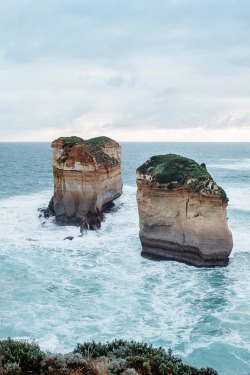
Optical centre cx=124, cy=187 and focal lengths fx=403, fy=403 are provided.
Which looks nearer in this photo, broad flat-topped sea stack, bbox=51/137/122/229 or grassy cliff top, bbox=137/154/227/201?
grassy cliff top, bbox=137/154/227/201

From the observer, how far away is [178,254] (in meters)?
24.1

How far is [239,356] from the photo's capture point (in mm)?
14609

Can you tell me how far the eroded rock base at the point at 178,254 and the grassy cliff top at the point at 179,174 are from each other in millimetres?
3473

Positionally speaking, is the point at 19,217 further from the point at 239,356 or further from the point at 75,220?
the point at 239,356

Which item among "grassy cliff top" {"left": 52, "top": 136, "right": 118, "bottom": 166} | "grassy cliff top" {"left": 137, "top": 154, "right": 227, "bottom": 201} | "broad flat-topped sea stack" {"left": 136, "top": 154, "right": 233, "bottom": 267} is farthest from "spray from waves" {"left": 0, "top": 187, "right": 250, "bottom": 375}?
"grassy cliff top" {"left": 52, "top": 136, "right": 118, "bottom": 166}

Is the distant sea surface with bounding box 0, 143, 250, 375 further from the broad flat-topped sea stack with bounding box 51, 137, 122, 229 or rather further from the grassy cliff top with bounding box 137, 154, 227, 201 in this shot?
the grassy cliff top with bounding box 137, 154, 227, 201

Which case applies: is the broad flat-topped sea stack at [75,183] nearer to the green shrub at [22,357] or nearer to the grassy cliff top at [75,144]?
the grassy cliff top at [75,144]

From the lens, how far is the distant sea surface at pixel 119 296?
51.4 feet

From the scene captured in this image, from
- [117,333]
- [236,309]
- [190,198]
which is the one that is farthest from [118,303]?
[190,198]

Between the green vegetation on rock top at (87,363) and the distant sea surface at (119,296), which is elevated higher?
the green vegetation on rock top at (87,363)

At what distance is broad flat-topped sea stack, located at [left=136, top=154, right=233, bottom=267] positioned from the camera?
23.0 meters

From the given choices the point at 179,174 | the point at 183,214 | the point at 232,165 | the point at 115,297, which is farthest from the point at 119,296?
the point at 232,165

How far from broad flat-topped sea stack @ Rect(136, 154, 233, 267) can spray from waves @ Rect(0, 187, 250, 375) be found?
920 mm

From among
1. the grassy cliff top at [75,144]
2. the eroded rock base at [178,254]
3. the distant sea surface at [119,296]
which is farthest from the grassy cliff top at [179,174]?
the grassy cliff top at [75,144]
